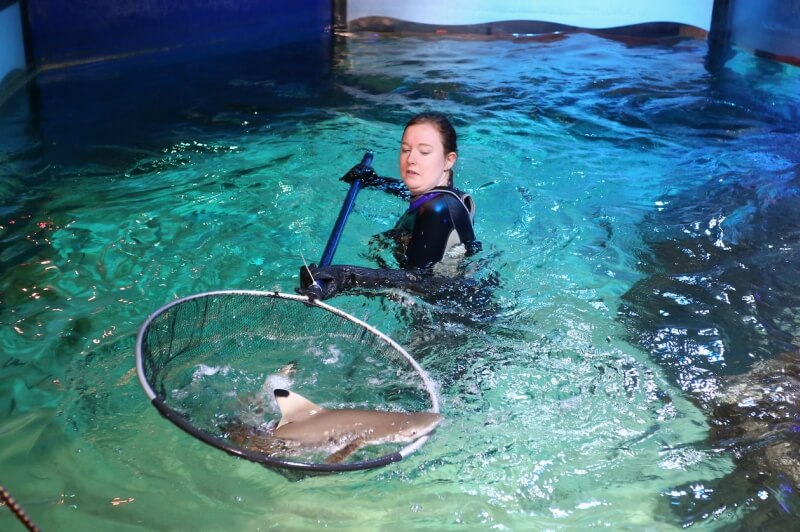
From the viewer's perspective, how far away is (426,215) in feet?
11.2

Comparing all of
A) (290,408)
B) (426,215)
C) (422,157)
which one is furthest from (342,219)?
(290,408)

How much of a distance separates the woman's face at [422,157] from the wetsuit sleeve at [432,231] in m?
0.19

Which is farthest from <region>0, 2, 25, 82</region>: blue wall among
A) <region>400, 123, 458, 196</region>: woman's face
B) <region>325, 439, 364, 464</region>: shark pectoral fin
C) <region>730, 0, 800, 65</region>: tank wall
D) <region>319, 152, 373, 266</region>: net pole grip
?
<region>730, 0, 800, 65</region>: tank wall

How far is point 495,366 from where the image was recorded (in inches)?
134

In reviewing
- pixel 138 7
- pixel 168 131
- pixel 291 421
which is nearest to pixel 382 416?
pixel 291 421

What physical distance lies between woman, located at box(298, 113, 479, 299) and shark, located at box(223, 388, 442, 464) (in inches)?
25.4

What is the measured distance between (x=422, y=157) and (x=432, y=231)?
0.40 m

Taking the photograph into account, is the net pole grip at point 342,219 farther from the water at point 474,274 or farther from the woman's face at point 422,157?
the water at point 474,274

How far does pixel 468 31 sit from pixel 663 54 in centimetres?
274

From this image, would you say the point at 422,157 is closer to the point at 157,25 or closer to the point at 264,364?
the point at 264,364

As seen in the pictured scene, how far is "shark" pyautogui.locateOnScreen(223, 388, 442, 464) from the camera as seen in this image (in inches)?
101

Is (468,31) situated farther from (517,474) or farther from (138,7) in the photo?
(517,474)

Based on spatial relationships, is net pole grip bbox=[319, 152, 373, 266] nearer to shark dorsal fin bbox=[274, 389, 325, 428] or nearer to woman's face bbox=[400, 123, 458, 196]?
woman's face bbox=[400, 123, 458, 196]

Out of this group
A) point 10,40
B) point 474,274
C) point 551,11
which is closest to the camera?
point 474,274
